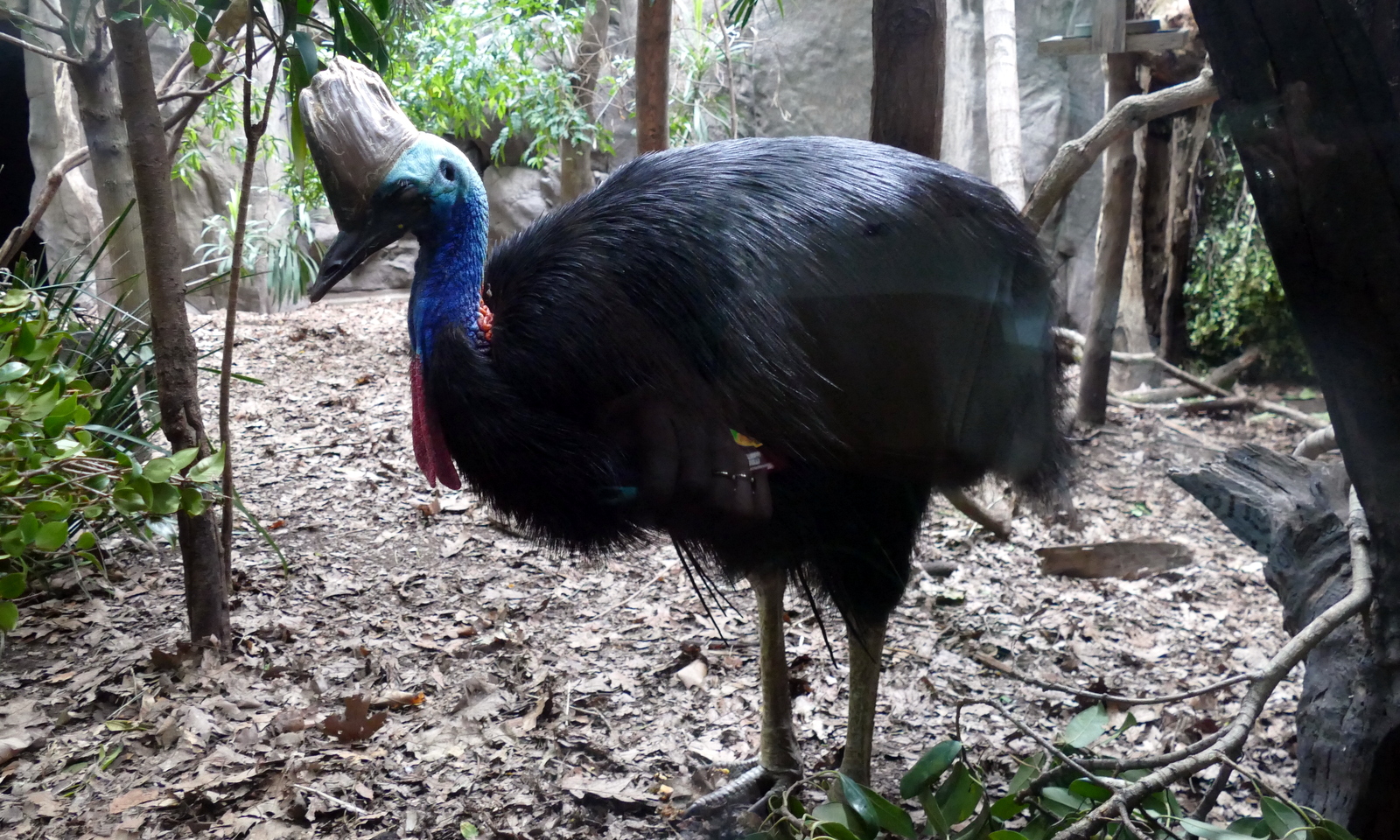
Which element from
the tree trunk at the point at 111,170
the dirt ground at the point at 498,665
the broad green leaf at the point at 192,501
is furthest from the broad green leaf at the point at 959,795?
the tree trunk at the point at 111,170

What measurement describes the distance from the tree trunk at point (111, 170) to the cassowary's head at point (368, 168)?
65.1 inches

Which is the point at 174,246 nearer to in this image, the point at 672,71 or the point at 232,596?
the point at 232,596

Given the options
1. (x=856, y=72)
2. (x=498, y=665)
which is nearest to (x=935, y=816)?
(x=498, y=665)

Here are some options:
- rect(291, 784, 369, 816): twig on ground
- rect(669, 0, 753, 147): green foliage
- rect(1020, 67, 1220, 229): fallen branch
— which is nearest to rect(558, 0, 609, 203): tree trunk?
rect(669, 0, 753, 147): green foliage

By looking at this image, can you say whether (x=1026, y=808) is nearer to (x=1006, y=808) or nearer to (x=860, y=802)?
(x=1006, y=808)

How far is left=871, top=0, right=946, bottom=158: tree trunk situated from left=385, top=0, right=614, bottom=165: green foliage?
2.56 metres

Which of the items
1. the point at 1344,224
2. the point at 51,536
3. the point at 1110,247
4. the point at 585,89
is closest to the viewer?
the point at 1344,224

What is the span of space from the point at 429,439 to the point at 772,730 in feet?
3.62

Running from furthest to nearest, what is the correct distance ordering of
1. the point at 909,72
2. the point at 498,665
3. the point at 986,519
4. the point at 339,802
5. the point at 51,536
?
the point at 986,519 → the point at 498,665 → the point at 909,72 → the point at 339,802 → the point at 51,536

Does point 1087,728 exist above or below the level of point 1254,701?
below

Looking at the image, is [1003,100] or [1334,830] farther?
[1003,100]

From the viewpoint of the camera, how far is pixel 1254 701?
161 cm

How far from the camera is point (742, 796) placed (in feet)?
7.07

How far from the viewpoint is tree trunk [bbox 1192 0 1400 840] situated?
1.32 m
